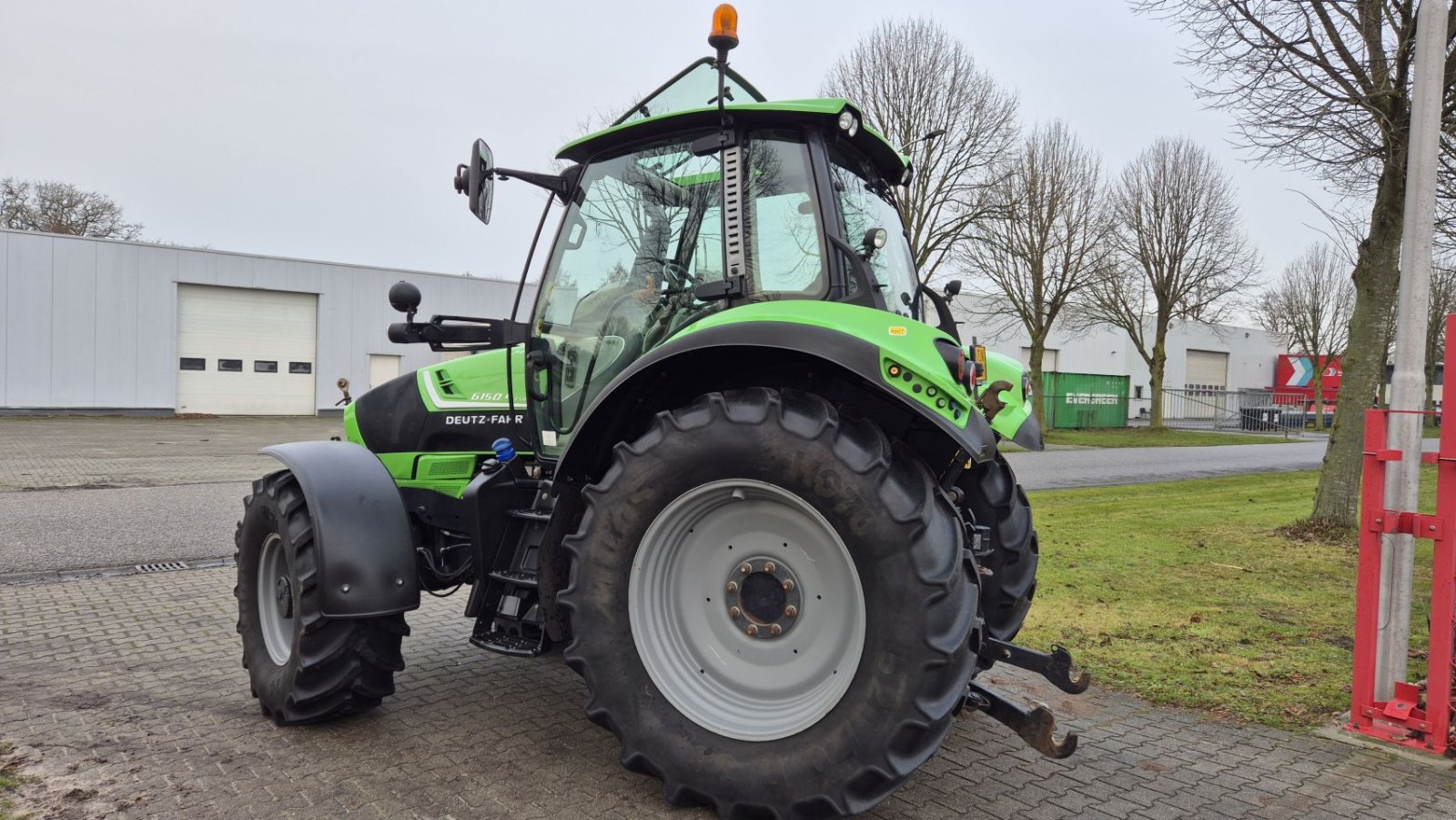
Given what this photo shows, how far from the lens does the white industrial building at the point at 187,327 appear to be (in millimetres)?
28031

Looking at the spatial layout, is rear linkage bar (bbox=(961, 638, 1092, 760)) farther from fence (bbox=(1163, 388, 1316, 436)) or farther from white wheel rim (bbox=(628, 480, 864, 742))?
fence (bbox=(1163, 388, 1316, 436))

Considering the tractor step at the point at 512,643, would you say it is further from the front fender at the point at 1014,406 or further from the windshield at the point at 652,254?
the front fender at the point at 1014,406

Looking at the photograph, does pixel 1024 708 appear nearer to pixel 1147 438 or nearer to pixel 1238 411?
pixel 1147 438

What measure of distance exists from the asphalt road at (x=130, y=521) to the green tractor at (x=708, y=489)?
4.71 metres

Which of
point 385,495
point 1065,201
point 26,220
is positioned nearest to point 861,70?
point 1065,201

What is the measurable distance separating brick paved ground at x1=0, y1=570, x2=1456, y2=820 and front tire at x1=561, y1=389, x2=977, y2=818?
0.36 meters

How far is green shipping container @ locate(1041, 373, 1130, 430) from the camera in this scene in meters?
35.2

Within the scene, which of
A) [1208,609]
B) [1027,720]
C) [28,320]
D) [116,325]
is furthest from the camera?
[116,325]

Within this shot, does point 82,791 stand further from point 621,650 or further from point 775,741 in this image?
point 775,741

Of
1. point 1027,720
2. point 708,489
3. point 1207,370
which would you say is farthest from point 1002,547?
point 1207,370

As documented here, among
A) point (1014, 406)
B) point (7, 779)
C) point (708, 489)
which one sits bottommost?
point (7, 779)

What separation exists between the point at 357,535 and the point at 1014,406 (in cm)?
293

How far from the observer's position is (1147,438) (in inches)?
1232

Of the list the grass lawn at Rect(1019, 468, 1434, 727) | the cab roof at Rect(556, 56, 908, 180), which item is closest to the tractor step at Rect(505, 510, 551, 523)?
the cab roof at Rect(556, 56, 908, 180)
